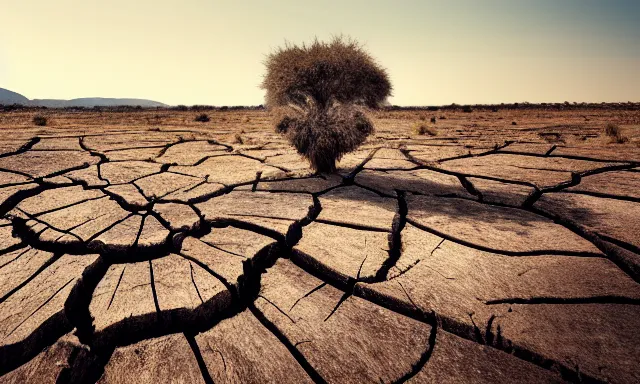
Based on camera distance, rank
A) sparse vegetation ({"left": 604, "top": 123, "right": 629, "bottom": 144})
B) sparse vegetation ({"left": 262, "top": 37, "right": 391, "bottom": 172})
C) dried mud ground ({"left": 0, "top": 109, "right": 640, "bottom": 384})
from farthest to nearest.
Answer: sparse vegetation ({"left": 604, "top": 123, "right": 629, "bottom": 144})
sparse vegetation ({"left": 262, "top": 37, "right": 391, "bottom": 172})
dried mud ground ({"left": 0, "top": 109, "right": 640, "bottom": 384})

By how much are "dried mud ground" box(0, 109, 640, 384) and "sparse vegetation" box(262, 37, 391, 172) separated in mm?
789

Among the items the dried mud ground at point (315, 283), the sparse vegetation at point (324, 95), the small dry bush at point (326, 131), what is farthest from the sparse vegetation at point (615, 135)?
the small dry bush at point (326, 131)

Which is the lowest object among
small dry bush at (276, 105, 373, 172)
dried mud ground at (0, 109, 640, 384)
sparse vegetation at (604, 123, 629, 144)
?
dried mud ground at (0, 109, 640, 384)

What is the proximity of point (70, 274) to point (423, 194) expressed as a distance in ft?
9.41

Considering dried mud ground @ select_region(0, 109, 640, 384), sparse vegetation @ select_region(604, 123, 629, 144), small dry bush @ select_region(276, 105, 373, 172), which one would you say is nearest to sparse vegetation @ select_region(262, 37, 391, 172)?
A: small dry bush @ select_region(276, 105, 373, 172)

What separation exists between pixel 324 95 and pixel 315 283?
280 cm

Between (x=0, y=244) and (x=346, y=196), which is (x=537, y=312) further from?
(x=0, y=244)

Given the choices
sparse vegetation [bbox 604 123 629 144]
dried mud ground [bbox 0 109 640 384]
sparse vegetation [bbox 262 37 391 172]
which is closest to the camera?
dried mud ground [bbox 0 109 640 384]

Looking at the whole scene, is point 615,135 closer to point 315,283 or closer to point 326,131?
point 326,131

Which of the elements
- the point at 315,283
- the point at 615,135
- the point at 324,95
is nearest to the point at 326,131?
the point at 324,95

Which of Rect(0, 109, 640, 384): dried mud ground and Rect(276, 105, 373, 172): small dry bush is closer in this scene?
Rect(0, 109, 640, 384): dried mud ground

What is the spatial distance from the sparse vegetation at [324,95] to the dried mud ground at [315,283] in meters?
0.79

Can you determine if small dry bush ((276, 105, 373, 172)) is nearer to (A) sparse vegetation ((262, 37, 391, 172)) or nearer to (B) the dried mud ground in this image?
(A) sparse vegetation ((262, 37, 391, 172))

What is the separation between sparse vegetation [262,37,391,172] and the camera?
12.7 ft
